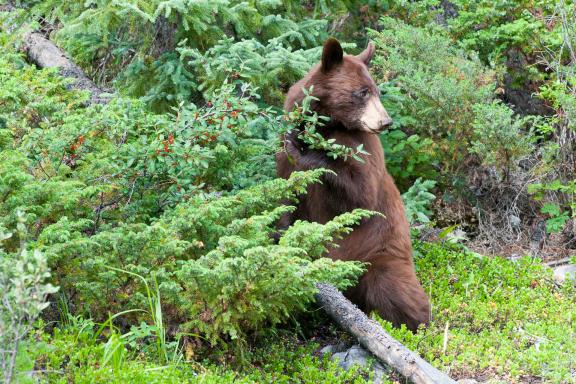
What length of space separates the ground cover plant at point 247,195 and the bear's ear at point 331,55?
590mm

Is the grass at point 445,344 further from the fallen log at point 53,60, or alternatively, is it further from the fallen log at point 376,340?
the fallen log at point 53,60

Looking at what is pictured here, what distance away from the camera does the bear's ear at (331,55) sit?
595 cm

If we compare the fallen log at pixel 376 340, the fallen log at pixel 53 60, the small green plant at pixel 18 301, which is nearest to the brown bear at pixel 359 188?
the fallen log at pixel 376 340

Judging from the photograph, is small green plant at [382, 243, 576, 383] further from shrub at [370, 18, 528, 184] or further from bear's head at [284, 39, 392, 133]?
bear's head at [284, 39, 392, 133]

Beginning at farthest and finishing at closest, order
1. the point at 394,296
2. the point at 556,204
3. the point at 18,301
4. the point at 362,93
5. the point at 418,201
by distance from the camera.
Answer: the point at 556,204, the point at 418,201, the point at 362,93, the point at 394,296, the point at 18,301

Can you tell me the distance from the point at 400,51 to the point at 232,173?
3306 mm

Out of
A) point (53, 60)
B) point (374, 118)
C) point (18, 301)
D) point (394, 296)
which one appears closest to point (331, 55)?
point (374, 118)

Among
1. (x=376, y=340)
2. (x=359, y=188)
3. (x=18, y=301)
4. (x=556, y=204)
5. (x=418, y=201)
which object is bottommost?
(x=556, y=204)

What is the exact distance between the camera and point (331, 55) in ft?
19.8

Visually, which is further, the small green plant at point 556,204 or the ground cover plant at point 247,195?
the small green plant at point 556,204

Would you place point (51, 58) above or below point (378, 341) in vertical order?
above

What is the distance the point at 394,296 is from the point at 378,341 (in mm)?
1100

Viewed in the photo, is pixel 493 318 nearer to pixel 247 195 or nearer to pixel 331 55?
pixel 247 195

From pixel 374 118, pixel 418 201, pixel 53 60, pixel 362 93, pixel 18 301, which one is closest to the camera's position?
pixel 18 301
